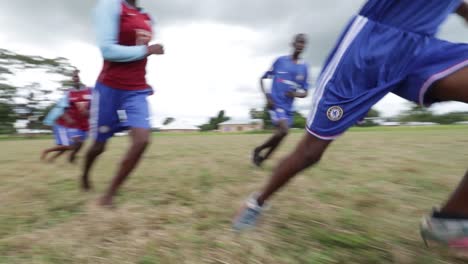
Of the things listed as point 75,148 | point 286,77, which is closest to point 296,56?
point 286,77

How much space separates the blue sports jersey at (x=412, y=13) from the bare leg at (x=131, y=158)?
6.07 feet

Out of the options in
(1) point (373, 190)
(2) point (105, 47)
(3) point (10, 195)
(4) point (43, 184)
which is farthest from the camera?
(4) point (43, 184)

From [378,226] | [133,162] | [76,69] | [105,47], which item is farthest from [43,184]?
[378,226]

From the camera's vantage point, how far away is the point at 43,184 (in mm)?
3947

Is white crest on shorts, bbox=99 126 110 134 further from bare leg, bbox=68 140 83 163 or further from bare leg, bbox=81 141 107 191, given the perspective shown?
bare leg, bbox=68 140 83 163

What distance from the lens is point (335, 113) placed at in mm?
1958

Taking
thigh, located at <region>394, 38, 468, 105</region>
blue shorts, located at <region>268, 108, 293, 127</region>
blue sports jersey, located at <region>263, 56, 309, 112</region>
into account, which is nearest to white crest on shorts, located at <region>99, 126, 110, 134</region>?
thigh, located at <region>394, 38, 468, 105</region>

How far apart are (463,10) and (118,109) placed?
2.51 m

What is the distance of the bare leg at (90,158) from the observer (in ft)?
10.5

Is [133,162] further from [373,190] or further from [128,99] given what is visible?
[373,190]

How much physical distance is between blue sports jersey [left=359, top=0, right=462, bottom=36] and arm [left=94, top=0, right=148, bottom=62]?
67.5 inches

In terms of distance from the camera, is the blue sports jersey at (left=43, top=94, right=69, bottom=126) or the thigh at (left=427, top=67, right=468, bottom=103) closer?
the thigh at (left=427, top=67, right=468, bottom=103)

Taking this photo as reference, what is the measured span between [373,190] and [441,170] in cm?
159

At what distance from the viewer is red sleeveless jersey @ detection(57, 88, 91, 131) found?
6247 millimetres
